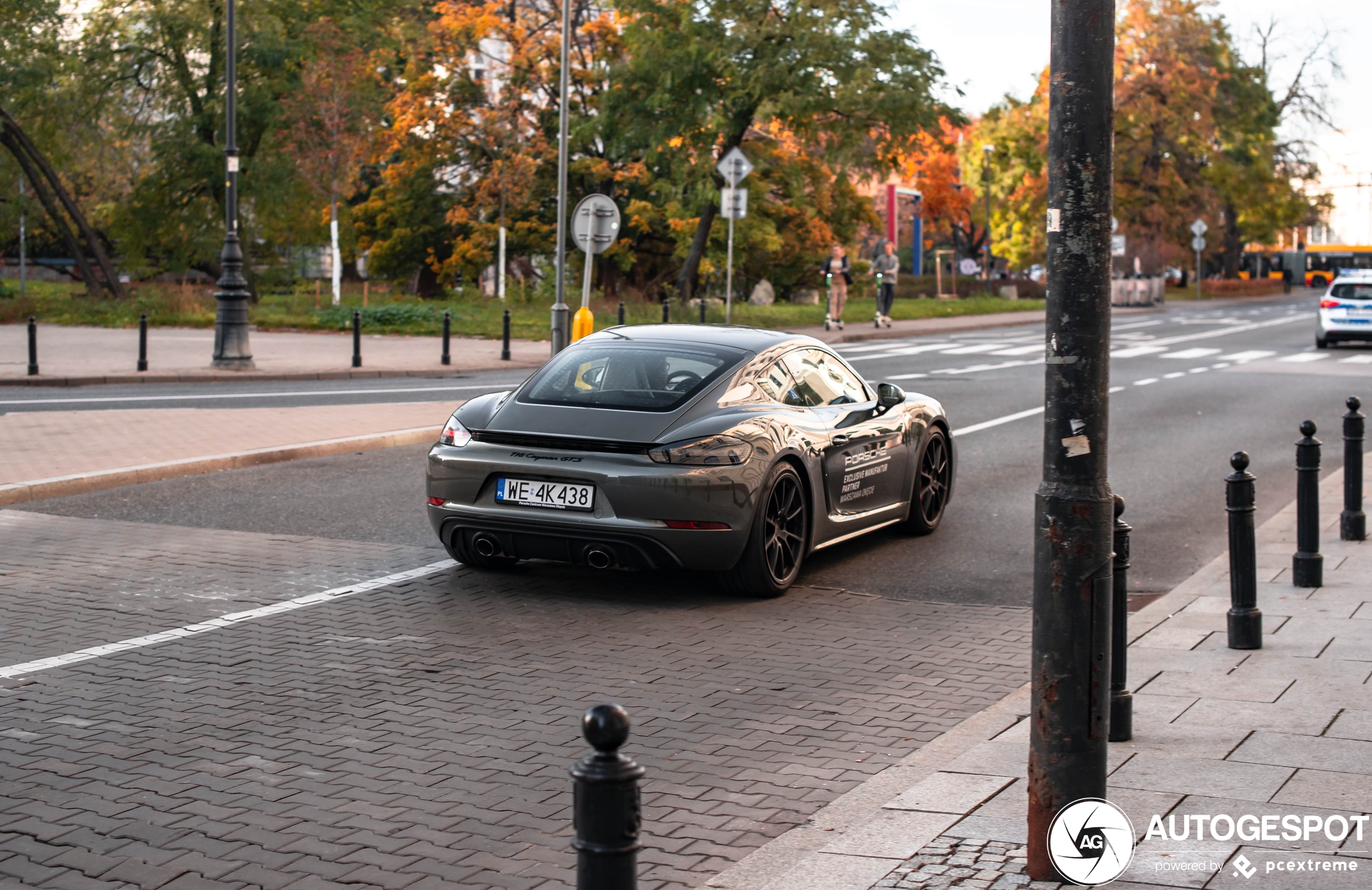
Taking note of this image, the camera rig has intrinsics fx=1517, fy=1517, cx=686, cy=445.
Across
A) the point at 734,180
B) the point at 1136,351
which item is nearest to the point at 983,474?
the point at 734,180

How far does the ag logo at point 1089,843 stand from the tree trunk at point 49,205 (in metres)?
39.4

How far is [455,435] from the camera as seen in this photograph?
8.15 meters

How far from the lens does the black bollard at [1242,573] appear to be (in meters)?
6.68

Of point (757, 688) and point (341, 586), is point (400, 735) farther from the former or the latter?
point (341, 586)

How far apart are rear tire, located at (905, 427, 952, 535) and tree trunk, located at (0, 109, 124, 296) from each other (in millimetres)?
34382

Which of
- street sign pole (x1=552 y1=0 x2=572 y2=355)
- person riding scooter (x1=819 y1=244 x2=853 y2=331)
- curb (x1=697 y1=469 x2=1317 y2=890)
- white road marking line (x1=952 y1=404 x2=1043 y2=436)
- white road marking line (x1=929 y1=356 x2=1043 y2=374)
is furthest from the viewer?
person riding scooter (x1=819 y1=244 x2=853 y2=331)

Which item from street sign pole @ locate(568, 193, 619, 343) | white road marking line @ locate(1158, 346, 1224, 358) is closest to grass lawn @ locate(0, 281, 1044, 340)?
white road marking line @ locate(1158, 346, 1224, 358)

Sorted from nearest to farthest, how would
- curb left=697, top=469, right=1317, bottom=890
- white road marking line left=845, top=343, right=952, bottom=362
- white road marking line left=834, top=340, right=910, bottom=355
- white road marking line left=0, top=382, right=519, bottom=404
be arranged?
1. curb left=697, top=469, right=1317, bottom=890
2. white road marking line left=0, top=382, right=519, bottom=404
3. white road marking line left=845, top=343, right=952, bottom=362
4. white road marking line left=834, top=340, right=910, bottom=355

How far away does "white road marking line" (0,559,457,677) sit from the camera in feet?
21.1

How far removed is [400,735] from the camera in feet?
18.1

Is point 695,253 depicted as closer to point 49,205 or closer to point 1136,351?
point 1136,351

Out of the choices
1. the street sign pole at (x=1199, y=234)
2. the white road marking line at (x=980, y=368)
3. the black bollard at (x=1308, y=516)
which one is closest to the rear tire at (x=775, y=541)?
the black bollard at (x=1308, y=516)

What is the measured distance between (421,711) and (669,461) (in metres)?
2.19

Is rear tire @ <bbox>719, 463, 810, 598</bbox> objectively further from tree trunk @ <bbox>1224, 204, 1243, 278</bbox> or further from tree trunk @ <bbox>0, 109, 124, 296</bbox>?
tree trunk @ <bbox>1224, 204, 1243, 278</bbox>
